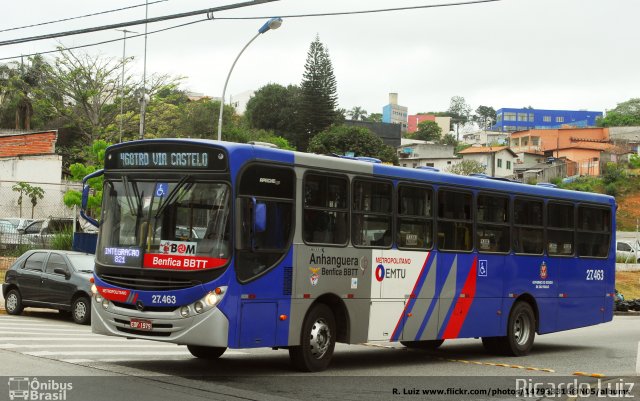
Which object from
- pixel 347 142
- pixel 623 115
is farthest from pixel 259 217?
pixel 623 115

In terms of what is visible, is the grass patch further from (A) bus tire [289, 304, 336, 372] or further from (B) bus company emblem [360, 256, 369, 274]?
(A) bus tire [289, 304, 336, 372]

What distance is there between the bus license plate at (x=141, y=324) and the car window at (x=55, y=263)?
9.72m

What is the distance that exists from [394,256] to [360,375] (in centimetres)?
209

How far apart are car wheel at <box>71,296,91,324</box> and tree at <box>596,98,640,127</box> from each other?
139235mm

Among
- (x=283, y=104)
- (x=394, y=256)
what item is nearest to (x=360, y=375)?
(x=394, y=256)

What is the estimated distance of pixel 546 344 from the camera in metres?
20.6

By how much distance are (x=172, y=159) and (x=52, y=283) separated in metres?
10.0

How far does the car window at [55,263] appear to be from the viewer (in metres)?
21.1

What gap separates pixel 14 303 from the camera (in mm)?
21734

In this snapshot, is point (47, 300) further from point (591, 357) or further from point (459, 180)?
point (591, 357)

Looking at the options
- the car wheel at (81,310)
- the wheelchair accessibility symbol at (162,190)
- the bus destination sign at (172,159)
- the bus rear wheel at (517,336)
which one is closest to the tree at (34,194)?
the car wheel at (81,310)

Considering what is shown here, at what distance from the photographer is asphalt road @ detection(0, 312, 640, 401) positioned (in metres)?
10.8

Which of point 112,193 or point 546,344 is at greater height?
point 112,193

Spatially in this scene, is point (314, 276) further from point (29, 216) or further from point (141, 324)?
point (29, 216)
